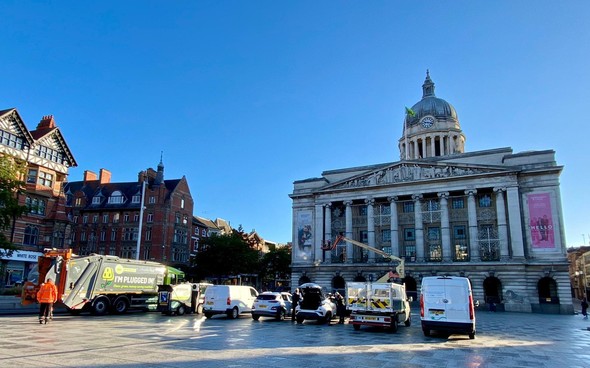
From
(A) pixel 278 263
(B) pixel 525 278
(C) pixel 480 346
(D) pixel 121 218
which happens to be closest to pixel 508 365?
(C) pixel 480 346

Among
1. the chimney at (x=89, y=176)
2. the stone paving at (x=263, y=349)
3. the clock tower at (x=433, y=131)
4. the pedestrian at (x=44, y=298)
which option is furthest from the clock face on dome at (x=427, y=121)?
the pedestrian at (x=44, y=298)

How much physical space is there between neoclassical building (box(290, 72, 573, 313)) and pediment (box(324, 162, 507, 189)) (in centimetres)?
12

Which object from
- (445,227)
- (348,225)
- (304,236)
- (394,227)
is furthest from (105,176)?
(445,227)

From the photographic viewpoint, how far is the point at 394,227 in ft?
174

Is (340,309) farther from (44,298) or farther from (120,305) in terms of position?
(44,298)

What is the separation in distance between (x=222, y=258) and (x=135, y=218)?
1448cm

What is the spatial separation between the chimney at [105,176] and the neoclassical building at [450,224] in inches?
1270

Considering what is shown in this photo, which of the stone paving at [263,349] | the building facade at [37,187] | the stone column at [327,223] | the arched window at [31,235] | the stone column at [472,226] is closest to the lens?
the stone paving at [263,349]

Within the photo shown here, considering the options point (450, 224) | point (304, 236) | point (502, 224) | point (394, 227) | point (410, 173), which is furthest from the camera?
point (304, 236)

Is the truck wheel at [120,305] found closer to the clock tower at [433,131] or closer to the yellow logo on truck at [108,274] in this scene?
the yellow logo on truck at [108,274]

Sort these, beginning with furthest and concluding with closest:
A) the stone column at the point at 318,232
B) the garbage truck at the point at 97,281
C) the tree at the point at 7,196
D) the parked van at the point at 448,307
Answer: the stone column at the point at 318,232 → the tree at the point at 7,196 → the garbage truck at the point at 97,281 → the parked van at the point at 448,307

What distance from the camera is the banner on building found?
191 feet

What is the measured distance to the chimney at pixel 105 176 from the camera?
224 feet

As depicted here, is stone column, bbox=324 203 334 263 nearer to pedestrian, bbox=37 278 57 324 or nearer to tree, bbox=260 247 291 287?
tree, bbox=260 247 291 287
